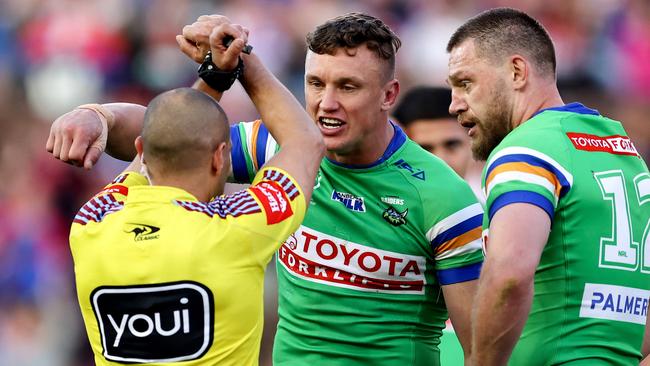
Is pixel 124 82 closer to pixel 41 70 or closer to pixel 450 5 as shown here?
pixel 41 70

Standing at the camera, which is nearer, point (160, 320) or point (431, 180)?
point (160, 320)

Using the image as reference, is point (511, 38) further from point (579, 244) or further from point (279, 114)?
point (279, 114)

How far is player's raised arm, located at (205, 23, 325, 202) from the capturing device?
14.6 feet

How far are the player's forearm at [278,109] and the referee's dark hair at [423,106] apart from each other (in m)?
3.21

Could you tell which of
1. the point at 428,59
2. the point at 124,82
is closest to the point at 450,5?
the point at 428,59

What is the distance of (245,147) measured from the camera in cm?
559

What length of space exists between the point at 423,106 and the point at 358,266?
2849mm

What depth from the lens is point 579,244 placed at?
14.9 feet

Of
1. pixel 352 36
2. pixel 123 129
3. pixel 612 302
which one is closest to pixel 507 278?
pixel 612 302

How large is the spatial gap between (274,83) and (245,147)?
0.86 m

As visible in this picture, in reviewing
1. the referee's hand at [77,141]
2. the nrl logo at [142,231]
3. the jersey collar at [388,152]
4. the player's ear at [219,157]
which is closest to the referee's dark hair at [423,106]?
the jersey collar at [388,152]

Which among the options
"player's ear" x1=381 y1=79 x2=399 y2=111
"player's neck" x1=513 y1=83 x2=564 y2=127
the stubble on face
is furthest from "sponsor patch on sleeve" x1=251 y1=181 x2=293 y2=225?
"player's ear" x1=381 y1=79 x2=399 y2=111

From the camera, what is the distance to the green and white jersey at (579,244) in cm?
449

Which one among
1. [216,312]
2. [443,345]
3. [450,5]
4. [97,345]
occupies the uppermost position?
[450,5]
